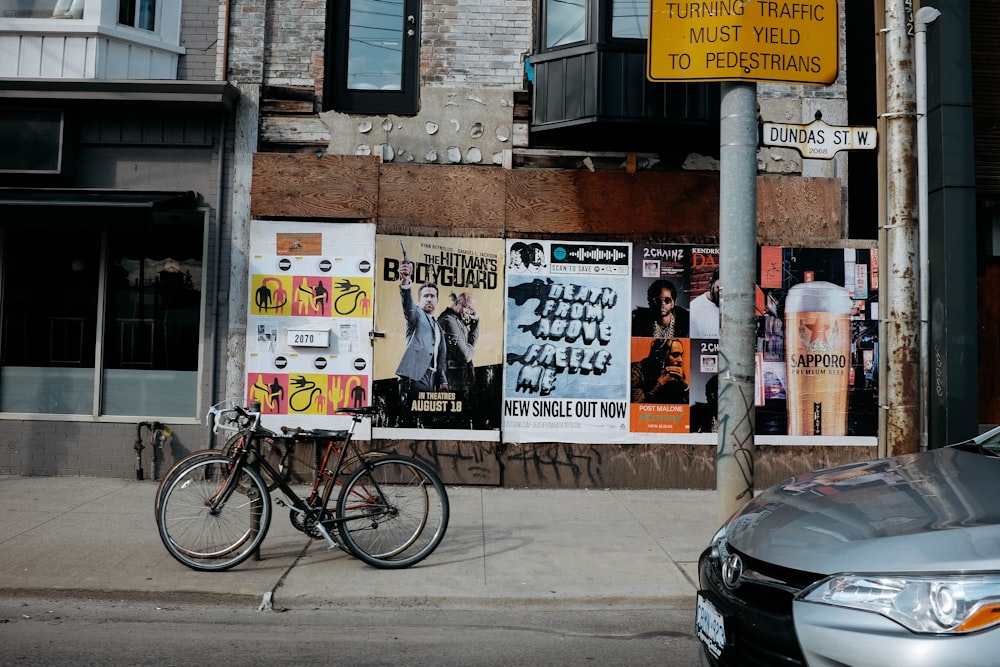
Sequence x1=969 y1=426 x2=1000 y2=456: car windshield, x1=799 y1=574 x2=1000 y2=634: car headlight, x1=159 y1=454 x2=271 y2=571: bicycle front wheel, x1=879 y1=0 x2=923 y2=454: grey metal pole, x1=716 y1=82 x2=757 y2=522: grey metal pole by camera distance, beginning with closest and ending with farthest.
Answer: x1=799 y1=574 x2=1000 y2=634: car headlight, x1=969 y1=426 x2=1000 y2=456: car windshield, x1=879 y1=0 x2=923 y2=454: grey metal pole, x1=159 y1=454 x2=271 y2=571: bicycle front wheel, x1=716 y1=82 x2=757 y2=522: grey metal pole

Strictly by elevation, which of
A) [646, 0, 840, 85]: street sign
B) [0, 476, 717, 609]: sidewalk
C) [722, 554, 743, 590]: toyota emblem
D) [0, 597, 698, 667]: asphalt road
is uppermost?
[646, 0, 840, 85]: street sign

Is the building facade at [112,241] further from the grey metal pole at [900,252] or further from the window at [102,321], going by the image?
the grey metal pole at [900,252]

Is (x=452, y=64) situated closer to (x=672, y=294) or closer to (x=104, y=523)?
(x=672, y=294)

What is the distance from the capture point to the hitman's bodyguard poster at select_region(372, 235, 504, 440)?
28.9 feet

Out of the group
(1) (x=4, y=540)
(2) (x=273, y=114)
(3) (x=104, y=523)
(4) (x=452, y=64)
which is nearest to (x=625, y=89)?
(4) (x=452, y=64)

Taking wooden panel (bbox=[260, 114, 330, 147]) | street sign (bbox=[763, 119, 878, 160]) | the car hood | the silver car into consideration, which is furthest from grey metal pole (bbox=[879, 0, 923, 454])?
wooden panel (bbox=[260, 114, 330, 147])

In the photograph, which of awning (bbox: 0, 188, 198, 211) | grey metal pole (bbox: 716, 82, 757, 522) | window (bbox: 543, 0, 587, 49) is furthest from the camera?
window (bbox: 543, 0, 587, 49)

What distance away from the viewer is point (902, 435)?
16.8 feet

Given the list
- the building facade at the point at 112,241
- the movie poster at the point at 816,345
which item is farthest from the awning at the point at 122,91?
the movie poster at the point at 816,345

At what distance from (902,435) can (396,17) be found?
7.05m

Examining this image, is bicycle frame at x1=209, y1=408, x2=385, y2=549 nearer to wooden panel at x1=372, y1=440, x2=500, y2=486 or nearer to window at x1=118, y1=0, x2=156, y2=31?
wooden panel at x1=372, y1=440, x2=500, y2=486

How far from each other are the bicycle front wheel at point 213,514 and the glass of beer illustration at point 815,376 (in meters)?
5.85

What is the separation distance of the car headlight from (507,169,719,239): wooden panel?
257 inches

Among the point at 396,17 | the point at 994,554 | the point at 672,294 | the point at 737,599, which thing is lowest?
the point at 737,599
